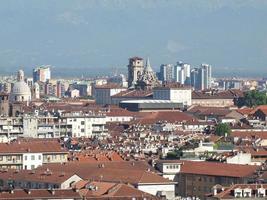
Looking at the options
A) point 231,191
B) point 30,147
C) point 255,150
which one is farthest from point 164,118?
point 231,191

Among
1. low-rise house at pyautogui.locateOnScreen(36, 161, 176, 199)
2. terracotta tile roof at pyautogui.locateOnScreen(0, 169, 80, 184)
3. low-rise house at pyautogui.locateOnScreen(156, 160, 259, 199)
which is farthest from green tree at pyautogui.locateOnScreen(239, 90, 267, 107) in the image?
terracotta tile roof at pyautogui.locateOnScreen(0, 169, 80, 184)

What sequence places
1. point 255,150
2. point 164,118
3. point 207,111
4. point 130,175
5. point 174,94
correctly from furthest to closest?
point 174,94 → point 207,111 → point 164,118 → point 255,150 → point 130,175

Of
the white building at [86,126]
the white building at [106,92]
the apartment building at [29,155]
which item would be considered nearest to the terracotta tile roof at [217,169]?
the apartment building at [29,155]

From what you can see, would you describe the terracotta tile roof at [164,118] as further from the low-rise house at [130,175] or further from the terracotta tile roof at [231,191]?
the terracotta tile roof at [231,191]

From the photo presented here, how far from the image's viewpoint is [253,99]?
134 meters

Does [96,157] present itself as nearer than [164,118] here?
Yes

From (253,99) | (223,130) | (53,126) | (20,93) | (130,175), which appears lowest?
(130,175)

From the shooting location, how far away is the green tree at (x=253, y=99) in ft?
433

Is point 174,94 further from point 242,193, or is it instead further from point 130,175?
point 242,193

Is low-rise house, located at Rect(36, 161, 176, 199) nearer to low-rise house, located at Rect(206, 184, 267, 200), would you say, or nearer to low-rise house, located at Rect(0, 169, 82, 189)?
low-rise house, located at Rect(0, 169, 82, 189)

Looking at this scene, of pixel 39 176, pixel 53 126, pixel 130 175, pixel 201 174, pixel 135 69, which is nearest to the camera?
pixel 130 175

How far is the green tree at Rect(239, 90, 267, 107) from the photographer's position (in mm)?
131875

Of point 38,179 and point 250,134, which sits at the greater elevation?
point 250,134

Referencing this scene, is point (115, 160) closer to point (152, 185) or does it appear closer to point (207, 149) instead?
point (207, 149)
